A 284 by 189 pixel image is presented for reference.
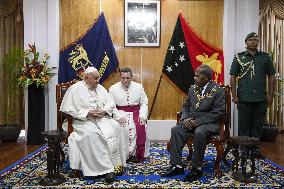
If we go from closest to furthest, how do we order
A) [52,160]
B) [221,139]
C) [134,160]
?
[52,160] → [221,139] → [134,160]

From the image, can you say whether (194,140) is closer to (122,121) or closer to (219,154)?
(219,154)

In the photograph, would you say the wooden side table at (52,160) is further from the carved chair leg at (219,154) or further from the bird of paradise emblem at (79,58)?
the bird of paradise emblem at (79,58)

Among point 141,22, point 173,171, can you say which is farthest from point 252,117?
point 141,22

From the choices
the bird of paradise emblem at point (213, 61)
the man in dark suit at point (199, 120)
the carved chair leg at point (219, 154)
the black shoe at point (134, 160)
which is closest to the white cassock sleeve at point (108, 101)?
the black shoe at point (134, 160)

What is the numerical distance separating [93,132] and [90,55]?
2721mm

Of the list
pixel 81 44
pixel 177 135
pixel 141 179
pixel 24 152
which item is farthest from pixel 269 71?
pixel 24 152

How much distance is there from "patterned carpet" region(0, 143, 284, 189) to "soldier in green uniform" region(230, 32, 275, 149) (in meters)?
0.55

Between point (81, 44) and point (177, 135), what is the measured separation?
3.03 meters

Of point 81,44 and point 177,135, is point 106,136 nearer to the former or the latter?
point 177,135

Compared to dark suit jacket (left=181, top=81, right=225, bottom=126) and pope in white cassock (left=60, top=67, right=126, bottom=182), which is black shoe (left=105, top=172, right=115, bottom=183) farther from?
dark suit jacket (left=181, top=81, right=225, bottom=126)

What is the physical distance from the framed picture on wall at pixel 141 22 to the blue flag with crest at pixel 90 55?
374 millimetres

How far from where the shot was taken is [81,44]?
267 inches

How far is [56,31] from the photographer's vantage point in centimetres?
673

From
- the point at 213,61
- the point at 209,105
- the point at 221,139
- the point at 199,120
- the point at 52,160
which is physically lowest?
the point at 52,160
